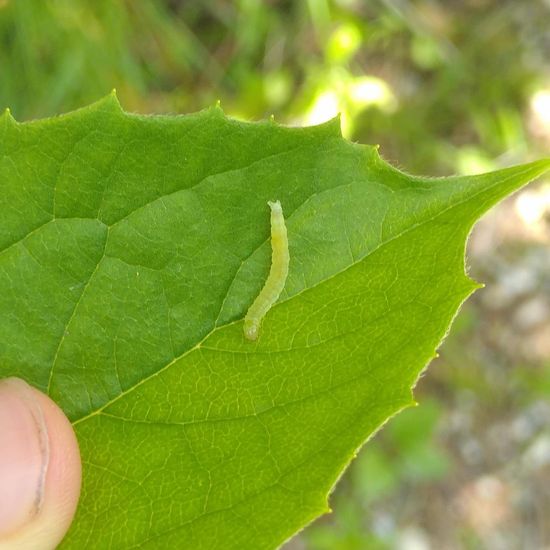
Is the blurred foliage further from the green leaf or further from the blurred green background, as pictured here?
the green leaf

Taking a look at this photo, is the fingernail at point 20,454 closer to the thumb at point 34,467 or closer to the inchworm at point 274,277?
the thumb at point 34,467

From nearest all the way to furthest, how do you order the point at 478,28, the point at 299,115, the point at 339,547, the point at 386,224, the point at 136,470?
the point at 386,224 → the point at 136,470 → the point at 339,547 → the point at 299,115 → the point at 478,28

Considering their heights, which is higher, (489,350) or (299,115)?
(299,115)

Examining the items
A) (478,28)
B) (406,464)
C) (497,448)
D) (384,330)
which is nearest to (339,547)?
(406,464)

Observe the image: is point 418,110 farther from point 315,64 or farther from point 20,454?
point 20,454

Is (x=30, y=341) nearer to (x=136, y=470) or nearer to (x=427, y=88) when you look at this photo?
(x=136, y=470)

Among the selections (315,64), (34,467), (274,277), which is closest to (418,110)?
→ (315,64)
